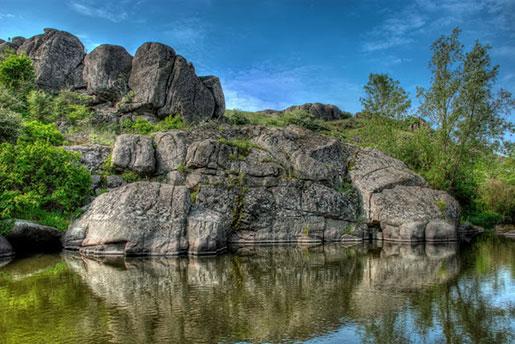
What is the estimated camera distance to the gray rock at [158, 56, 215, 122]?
53969 mm

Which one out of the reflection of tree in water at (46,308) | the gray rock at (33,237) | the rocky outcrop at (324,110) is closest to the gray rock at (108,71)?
the gray rock at (33,237)

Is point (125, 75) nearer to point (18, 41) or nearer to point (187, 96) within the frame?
point (187, 96)

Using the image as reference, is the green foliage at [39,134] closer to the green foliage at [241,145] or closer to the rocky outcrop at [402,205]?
the green foliage at [241,145]

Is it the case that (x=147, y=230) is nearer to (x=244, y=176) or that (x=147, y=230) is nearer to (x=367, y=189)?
(x=244, y=176)

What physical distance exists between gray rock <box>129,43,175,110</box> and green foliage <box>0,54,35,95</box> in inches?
456

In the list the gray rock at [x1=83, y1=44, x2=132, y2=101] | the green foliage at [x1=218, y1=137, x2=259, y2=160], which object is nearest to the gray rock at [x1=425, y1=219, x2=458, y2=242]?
the green foliage at [x1=218, y1=137, x2=259, y2=160]

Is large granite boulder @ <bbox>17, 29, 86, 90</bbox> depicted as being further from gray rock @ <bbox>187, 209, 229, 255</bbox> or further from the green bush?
gray rock @ <bbox>187, 209, 229, 255</bbox>

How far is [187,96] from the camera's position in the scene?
55094 mm

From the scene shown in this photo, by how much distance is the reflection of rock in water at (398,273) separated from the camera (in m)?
13.5

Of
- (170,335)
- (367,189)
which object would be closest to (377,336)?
(170,335)

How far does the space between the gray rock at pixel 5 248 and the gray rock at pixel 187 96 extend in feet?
107

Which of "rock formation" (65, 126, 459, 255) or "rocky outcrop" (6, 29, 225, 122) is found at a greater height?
"rocky outcrop" (6, 29, 225, 122)

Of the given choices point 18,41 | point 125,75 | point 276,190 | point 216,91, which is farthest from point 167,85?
point 276,190

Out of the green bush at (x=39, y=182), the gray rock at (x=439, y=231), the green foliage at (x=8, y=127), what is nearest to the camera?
the green bush at (x=39, y=182)
